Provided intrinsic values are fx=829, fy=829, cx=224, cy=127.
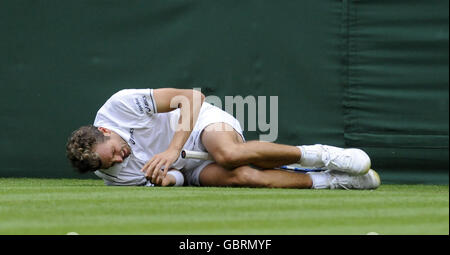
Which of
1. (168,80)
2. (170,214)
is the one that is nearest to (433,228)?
(170,214)

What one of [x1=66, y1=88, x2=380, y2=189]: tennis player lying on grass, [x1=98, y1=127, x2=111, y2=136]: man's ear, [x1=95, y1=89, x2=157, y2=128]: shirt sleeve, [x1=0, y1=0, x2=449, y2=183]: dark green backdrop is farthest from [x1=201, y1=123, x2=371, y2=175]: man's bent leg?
[x1=0, y1=0, x2=449, y2=183]: dark green backdrop

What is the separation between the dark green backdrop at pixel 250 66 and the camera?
5473 millimetres

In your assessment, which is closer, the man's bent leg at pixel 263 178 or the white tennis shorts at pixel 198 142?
the man's bent leg at pixel 263 178

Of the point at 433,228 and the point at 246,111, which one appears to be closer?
the point at 433,228

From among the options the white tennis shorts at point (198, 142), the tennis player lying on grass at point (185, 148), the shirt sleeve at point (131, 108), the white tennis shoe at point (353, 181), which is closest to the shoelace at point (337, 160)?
the tennis player lying on grass at point (185, 148)

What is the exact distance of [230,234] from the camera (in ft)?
8.80

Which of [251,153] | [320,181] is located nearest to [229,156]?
[251,153]

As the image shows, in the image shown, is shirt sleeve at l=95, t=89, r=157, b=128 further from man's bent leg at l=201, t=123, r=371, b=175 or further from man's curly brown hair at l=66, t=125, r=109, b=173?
man's bent leg at l=201, t=123, r=371, b=175

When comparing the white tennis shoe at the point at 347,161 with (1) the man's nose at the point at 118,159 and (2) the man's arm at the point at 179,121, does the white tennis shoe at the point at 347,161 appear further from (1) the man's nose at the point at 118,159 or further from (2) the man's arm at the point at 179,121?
(1) the man's nose at the point at 118,159

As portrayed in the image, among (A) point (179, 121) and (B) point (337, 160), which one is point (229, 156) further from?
(B) point (337, 160)

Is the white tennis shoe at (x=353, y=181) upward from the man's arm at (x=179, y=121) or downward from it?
downward
